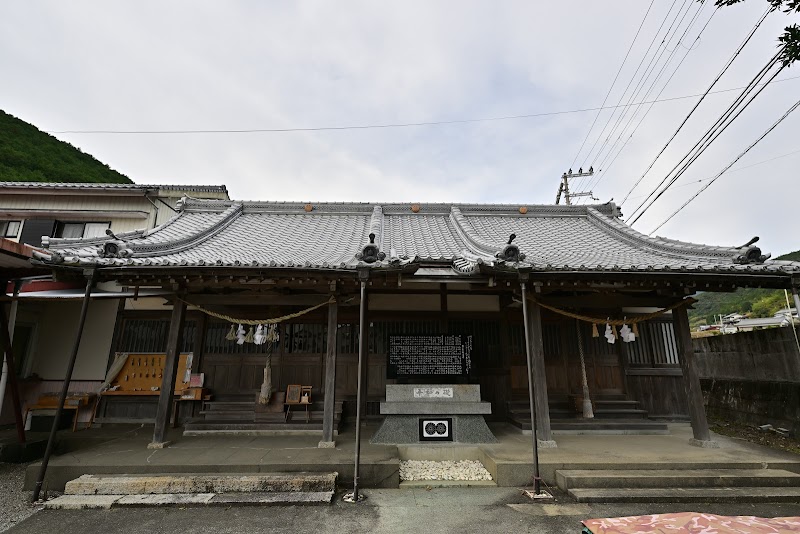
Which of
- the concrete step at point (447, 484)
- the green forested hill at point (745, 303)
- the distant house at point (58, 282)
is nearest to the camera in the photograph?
the concrete step at point (447, 484)

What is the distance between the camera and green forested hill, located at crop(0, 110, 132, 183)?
22.1m

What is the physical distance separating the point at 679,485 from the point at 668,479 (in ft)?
0.56

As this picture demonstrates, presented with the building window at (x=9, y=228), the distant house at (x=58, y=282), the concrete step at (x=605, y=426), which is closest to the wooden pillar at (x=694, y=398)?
the concrete step at (x=605, y=426)

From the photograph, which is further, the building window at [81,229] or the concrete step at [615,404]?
the building window at [81,229]

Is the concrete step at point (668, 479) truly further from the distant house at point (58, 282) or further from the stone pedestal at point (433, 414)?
the distant house at point (58, 282)

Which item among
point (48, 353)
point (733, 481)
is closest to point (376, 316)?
point (733, 481)

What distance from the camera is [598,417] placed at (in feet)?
28.2

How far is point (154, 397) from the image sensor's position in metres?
9.22

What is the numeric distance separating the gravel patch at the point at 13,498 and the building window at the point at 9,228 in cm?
774

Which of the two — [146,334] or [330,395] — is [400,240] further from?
[146,334]

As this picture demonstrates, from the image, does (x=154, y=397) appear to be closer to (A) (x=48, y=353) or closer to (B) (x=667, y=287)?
(A) (x=48, y=353)

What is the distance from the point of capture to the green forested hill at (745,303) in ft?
100

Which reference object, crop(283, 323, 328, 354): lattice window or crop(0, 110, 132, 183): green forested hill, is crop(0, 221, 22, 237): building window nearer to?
crop(283, 323, 328, 354): lattice window

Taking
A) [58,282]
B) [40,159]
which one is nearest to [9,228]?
[58,282]
